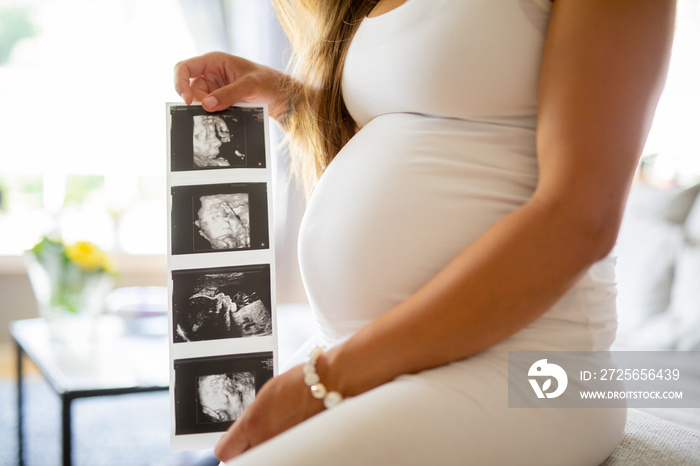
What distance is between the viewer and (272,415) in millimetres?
577

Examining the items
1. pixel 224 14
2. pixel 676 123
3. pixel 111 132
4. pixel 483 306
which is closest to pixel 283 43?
→ pixel 224 14

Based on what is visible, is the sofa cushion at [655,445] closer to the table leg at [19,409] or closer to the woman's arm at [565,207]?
the woman's arm at [565,207]

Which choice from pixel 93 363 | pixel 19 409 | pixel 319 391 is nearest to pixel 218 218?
pixel 319 391

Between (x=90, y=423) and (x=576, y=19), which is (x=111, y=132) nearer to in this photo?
(x=90, y=423)

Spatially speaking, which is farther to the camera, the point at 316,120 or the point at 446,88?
the point at 316,120

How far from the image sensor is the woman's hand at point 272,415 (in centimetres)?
57

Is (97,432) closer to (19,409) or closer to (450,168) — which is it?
(19,409)

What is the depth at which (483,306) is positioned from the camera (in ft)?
1.73

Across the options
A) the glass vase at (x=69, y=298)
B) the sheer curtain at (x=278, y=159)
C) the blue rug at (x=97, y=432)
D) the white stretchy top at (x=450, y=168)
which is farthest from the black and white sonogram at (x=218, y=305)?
the sheer curtain at (x=278, y=159)

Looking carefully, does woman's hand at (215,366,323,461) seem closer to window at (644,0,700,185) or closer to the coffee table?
the coffee table

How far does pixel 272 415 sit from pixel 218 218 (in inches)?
12.6

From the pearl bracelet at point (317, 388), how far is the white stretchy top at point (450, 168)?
0.35 ft

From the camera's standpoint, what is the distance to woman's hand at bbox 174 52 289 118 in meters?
0.85

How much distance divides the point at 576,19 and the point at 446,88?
0.15 meters
